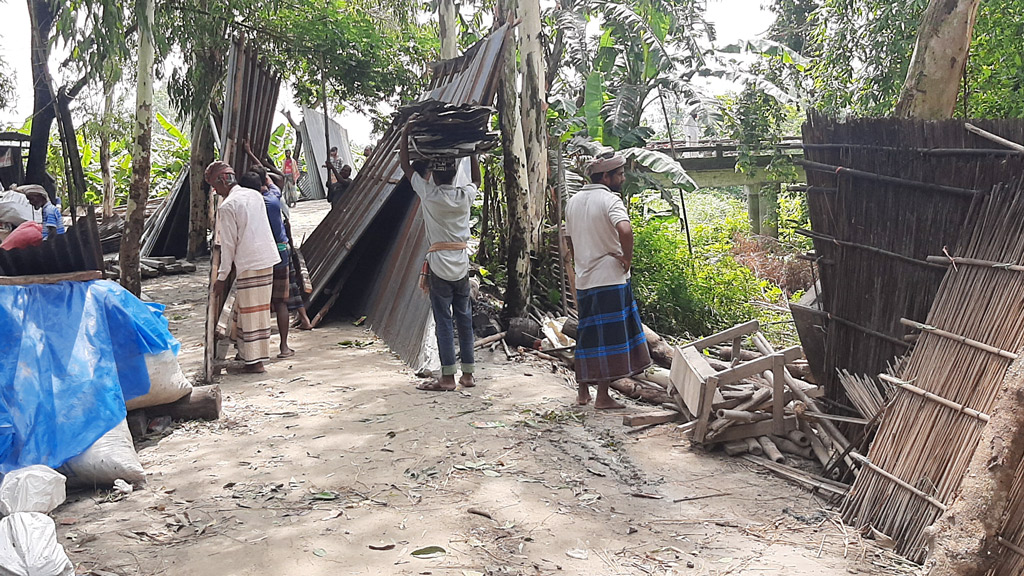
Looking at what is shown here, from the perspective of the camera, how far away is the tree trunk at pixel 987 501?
299 cm

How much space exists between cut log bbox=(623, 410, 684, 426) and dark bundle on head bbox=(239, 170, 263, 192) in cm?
358

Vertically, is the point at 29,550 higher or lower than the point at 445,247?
lower

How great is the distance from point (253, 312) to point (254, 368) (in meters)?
0.47

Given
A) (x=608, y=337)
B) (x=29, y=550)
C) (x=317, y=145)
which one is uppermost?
(x=317, y=145)

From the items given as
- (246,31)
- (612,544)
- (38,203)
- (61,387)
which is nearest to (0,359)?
(61,387)

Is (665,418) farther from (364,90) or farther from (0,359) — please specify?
(364,90)

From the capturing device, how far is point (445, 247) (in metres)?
5.89

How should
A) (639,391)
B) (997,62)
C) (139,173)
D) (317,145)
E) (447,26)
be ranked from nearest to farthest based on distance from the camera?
(639,391) → (139,173) → (997,62) → (447,26) → (317,145)

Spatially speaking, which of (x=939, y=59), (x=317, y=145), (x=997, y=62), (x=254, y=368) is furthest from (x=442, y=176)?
Answer: (x=317, y=145)

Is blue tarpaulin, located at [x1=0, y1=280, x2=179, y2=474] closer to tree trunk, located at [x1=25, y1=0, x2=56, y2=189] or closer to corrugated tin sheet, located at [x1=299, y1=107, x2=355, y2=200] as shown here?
tree trunk, located at [x1=25, y1=0, x2=56, y2=189]

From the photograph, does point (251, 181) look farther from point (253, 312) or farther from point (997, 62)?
point (997, 62)


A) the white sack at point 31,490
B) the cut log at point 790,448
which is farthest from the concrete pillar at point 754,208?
the white sack at point 31,490

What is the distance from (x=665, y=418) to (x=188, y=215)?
11.0m

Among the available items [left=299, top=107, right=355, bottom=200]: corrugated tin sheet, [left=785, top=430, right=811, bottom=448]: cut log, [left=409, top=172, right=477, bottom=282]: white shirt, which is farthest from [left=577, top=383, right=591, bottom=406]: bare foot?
[left=299, top=107, right=355, bottom=200]: corrugated tin sheet
